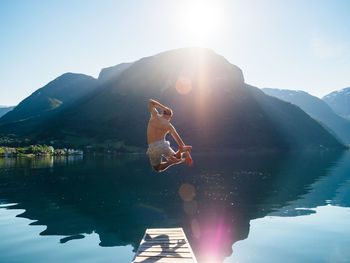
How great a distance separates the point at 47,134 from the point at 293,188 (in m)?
182

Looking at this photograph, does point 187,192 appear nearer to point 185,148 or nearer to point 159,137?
point 159,137

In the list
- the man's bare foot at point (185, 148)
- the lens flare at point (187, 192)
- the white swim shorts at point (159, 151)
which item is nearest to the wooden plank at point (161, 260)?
the white swim shorts at point (159, 151)

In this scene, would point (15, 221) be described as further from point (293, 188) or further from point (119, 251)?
point (293, 188)

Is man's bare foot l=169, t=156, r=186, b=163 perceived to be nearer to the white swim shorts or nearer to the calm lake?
the white swim shorts

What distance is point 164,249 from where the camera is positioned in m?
11.4

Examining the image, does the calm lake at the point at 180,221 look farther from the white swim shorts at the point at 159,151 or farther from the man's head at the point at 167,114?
the man's head at the point at 167,114

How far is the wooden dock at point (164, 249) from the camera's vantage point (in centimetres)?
1008

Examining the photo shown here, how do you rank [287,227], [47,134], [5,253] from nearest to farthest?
[5,253], [287,227], [47,134]

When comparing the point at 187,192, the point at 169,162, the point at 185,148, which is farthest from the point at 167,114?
the point at 187,192

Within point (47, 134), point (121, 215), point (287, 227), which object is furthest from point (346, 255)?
point (47, 134)

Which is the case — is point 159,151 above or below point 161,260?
above

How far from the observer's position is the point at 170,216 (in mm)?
25344

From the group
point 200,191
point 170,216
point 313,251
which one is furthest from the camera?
→ point 200,191

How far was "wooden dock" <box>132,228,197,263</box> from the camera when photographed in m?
10.1
